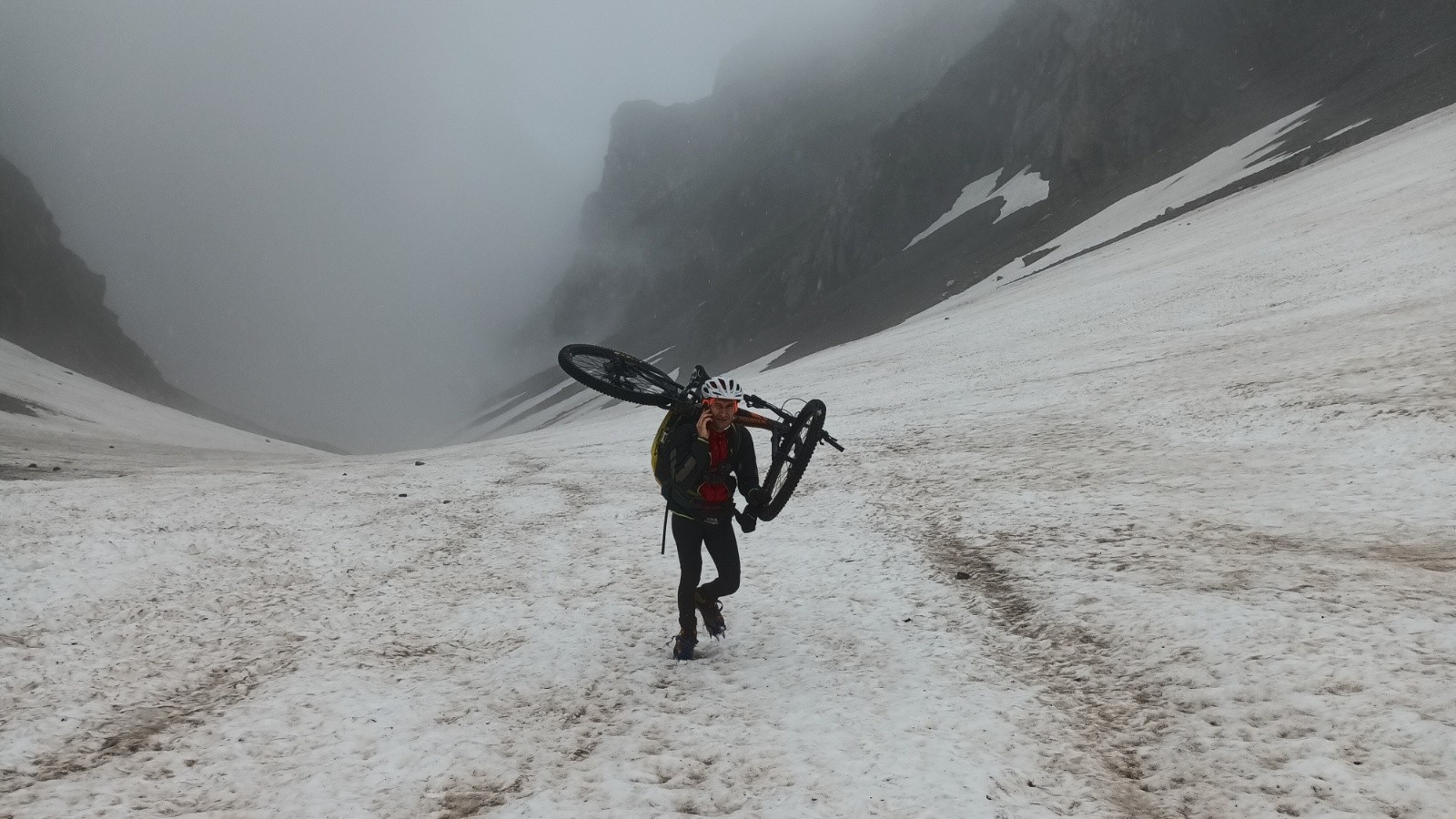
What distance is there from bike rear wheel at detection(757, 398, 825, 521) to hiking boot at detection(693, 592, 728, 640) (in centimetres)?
102

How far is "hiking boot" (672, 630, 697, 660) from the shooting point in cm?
782

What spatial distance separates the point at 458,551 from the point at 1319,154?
50441mm

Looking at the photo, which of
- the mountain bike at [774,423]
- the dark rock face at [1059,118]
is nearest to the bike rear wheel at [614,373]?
the mountain bike at [774,423]

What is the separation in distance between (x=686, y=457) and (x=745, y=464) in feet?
1.98

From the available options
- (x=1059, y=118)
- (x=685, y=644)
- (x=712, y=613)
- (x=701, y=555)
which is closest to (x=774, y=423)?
(x=701, y=555)

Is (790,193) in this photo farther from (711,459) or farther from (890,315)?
(711,459)

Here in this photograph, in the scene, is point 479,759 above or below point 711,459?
below

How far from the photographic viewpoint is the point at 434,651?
840 cm

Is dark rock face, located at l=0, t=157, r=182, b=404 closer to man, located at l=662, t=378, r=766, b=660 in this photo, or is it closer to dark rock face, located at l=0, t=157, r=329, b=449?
dark rock face, located at l=0, t=157, r=329, b=449

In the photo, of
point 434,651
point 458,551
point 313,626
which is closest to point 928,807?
point 434,651

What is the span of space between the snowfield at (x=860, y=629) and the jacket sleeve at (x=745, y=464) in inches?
71.1

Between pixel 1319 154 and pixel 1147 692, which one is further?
pixel 1319 154

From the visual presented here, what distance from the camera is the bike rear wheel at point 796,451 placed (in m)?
7.43

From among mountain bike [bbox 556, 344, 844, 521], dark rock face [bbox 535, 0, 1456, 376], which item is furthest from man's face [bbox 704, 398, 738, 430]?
dark rock face [bbox 535, 0, 1456, 376]
